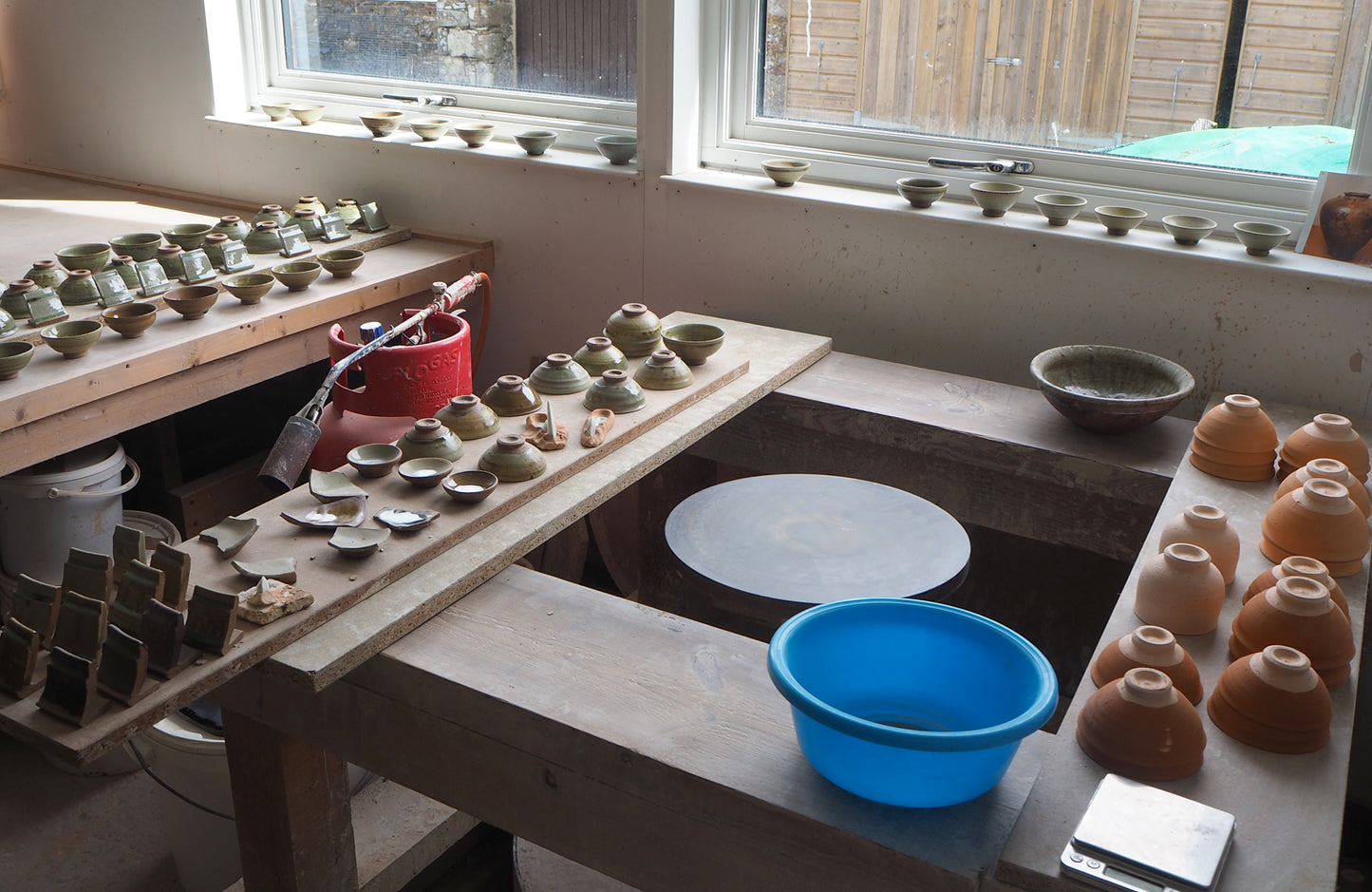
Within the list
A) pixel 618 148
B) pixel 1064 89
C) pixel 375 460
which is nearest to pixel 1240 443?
pixel 1064 89

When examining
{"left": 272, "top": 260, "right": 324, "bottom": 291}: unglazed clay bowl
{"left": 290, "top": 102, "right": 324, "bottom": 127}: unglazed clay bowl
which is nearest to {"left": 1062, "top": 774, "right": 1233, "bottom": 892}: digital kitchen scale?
{"left": 272, "top": 260, "right": 324, "bottom": 291}: unglazed clay bowl

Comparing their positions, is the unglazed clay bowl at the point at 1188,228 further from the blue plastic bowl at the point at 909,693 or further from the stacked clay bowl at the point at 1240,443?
the blue plastic bowl at the point at 909,693

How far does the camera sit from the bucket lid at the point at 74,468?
2699 mm

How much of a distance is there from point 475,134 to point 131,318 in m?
1.10

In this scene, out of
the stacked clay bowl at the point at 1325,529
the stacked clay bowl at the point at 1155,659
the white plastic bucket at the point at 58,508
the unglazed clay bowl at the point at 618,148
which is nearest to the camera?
the stacked clay bowl at the point at 1155,659

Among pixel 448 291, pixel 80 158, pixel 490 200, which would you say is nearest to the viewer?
pixel 448 291

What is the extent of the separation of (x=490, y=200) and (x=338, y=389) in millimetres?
1101

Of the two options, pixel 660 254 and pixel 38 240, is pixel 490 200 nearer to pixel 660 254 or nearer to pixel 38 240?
pixel 660 254

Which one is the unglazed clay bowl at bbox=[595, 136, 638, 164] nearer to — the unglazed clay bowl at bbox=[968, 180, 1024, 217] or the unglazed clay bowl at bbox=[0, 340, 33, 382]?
the unglazed clay bowl at bbox=[968, 180, 1024, 217]

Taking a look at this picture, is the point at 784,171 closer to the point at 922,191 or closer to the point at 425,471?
the point at 922,191

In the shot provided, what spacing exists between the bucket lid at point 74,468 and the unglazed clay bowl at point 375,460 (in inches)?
43.2

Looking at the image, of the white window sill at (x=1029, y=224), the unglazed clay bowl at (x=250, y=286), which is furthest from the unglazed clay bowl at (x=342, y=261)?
the white window sill at (x=1029, y=224)

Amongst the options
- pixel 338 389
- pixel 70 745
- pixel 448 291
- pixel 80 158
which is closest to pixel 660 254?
pixel 448 291

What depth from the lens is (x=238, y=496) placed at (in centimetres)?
335
